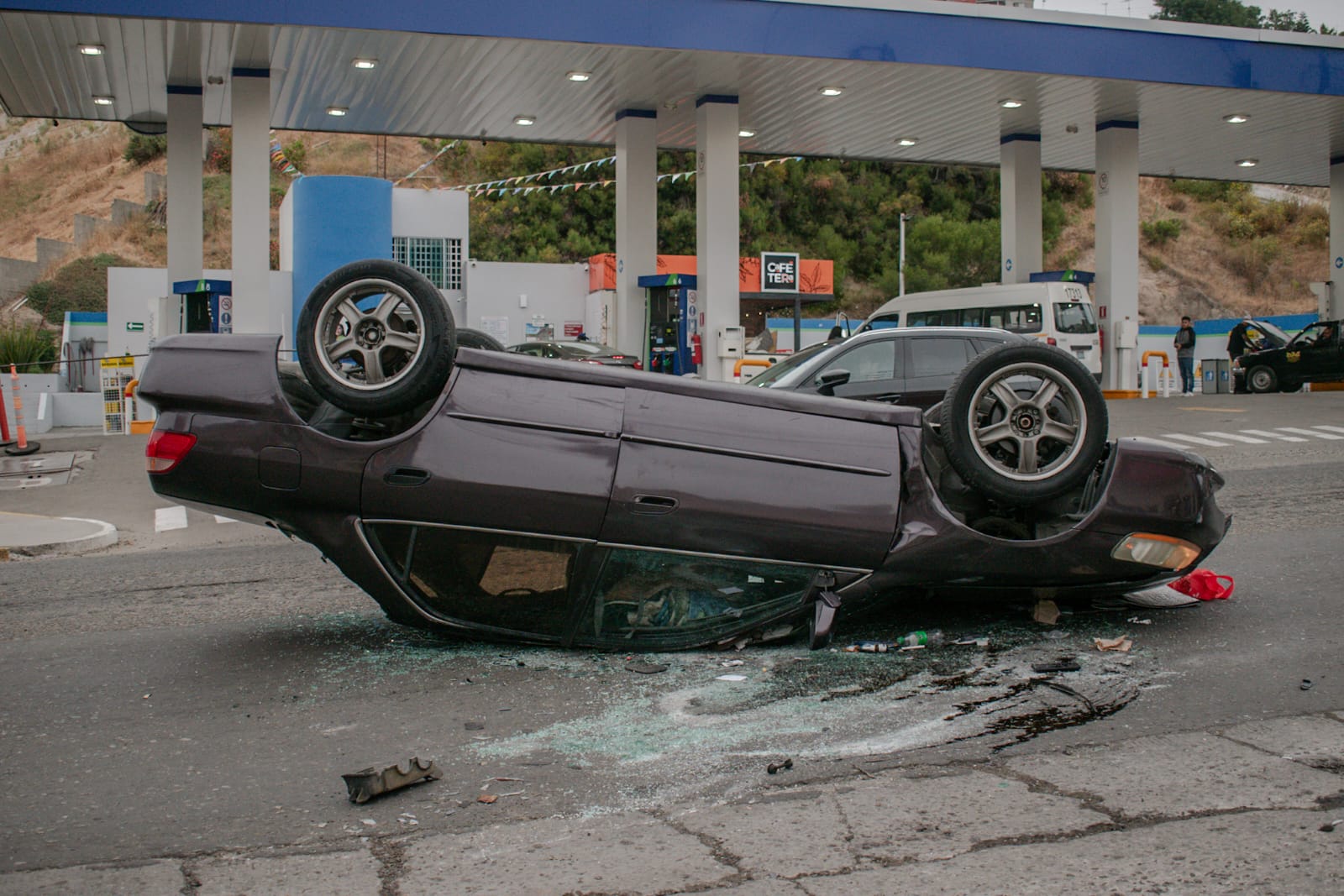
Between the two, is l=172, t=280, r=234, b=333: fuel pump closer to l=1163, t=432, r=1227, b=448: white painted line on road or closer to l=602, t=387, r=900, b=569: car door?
l=1163, t=432, r=1227, b=448: white painted line on road

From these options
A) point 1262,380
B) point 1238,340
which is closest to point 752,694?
point 1262,380

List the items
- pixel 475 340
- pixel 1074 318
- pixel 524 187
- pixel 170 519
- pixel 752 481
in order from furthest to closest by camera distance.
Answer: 1. pixel 524 187
2. pixel 1074 318
3. pixel 170 519
4. pixel 475 340
5. pixel 752 481

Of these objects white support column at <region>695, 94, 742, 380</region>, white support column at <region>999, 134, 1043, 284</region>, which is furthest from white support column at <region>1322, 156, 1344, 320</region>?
white support column at <region>695, 94, 742, 380</region>

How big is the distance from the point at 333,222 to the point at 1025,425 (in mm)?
29830

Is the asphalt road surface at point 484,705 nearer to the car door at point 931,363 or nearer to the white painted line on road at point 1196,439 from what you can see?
the car door at point 931,363

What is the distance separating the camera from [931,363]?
11.8m

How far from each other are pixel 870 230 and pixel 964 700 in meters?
58.4

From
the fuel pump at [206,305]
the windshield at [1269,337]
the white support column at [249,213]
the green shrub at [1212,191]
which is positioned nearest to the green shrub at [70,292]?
the fuel pump at [206,305]

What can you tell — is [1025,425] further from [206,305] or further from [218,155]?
[218,155]

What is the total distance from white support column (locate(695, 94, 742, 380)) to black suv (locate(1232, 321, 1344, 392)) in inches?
504

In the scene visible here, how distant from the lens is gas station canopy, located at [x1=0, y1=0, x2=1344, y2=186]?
758 inches

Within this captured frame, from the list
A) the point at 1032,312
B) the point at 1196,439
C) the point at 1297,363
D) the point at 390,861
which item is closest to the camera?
the point at 390,861

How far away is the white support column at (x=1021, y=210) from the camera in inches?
1145

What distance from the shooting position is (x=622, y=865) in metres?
3.18
